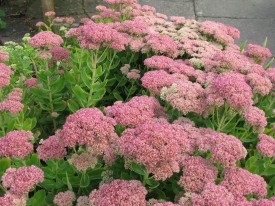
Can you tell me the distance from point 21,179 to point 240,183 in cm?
86

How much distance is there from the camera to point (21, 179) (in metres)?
1.28

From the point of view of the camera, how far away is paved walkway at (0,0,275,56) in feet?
15.9

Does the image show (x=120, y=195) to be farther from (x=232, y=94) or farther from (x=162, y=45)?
(x=162, y=45)

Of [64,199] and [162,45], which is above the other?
[162,45]

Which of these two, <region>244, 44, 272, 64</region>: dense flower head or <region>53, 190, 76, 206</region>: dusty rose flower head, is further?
<region>244, 44, 272, 64</region>: dense flower head

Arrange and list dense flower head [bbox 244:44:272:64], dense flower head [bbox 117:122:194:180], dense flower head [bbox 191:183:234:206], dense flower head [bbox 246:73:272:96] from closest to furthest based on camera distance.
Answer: dense flower head [bbox 191:183:234:206], dense flower head [bbox 117:122:194:180], dense flower head [bbox 246:73:272:96], dense flower head [bbox 244:44:272:64]

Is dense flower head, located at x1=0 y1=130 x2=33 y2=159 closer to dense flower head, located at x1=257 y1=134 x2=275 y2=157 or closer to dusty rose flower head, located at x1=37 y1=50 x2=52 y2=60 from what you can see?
dusty rose flower head, located at x1=37 y1=50 x2=52 y2=60

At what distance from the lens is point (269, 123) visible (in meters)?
2.08

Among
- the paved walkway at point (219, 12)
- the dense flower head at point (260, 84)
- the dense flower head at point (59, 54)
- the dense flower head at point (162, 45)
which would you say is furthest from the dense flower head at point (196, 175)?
the paved walkway at point (219, 12)

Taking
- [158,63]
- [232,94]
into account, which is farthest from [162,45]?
[232,94]

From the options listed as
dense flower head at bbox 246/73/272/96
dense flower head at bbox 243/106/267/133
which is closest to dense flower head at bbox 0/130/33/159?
dense flower head at bbox 243/106/267/133

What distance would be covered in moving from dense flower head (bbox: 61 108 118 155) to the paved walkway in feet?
11.6

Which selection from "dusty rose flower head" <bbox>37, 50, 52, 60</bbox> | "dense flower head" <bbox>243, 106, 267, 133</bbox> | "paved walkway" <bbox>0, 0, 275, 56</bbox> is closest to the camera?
"dense flower head" <bbox>243, 106, 267, 133</bbox>

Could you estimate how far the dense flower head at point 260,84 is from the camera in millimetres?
1773
